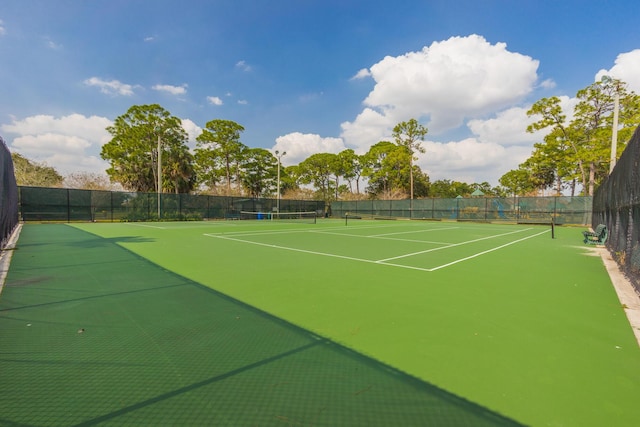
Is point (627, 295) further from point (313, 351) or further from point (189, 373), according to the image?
point (189, 373)

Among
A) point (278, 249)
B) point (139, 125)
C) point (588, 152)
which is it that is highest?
point (139, 125)

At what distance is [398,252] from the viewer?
28.1 ft

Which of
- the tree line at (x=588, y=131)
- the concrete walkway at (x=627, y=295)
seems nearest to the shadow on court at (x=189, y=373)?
the concrete walkway at (x=627, y=295)

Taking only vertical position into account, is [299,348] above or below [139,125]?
below

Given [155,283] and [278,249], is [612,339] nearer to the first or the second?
[155,283]

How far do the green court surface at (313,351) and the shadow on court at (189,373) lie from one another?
0.04 ft

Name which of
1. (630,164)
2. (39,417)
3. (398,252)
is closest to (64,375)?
(39,417)

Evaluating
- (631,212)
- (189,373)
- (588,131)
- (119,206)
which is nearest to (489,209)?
(588,131)

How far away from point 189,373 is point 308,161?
177 feet

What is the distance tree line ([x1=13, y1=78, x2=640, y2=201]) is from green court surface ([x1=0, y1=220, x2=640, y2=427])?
1673 centimetres

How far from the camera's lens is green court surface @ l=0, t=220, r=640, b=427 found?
6.33ft

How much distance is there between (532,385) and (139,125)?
41777mm

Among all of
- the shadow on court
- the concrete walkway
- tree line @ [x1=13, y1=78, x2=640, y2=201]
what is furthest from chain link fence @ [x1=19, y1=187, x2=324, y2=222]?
the concrete walkway

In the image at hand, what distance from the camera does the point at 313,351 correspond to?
2.71 metres
